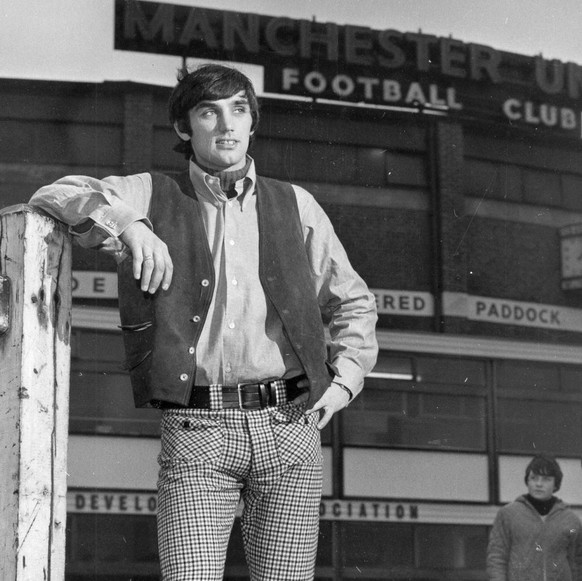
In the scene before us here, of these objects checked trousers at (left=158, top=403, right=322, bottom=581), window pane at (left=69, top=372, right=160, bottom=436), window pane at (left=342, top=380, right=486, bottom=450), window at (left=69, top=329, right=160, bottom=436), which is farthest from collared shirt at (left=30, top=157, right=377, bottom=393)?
window pane at (left=69, top=372, right=160, bottom=436)

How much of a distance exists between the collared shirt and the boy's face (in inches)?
2.1

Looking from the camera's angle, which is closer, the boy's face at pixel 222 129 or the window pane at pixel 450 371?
the boy's face at pixel 222 129

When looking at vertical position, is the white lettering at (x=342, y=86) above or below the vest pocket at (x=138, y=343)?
above

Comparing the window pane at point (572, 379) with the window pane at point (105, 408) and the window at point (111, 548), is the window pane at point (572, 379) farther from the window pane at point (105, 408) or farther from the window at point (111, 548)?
the window at point (111, 548)

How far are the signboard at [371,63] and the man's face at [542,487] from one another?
142cm

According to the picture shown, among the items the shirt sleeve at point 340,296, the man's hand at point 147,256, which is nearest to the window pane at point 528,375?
the shirt sleeve at point 340,296

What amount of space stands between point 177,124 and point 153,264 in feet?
1.80

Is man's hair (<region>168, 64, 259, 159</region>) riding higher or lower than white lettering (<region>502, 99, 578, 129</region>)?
lower

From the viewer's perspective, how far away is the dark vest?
256 centimetres

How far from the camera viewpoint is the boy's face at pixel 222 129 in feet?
9.21

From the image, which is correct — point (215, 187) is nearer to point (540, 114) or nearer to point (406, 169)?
point (406, 169)

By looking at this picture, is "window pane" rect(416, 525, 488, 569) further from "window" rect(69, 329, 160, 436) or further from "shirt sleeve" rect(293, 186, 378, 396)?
"shirt sleeve" rect(293, 186, 378, 396)

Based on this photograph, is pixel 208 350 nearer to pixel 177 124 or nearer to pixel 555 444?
pixel 177 124

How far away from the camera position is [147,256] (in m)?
2.48
